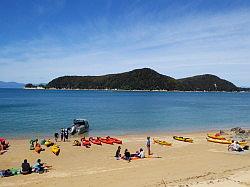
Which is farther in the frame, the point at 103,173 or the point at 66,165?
the point at 66,165

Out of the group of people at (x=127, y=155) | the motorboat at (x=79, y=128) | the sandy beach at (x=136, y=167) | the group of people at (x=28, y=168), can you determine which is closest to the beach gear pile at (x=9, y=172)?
the group of people at (x=28, y=168)

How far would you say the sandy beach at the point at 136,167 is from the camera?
19.3 meters

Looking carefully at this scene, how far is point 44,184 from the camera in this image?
1911 centimetres

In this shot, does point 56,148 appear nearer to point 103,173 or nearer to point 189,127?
point 103,173

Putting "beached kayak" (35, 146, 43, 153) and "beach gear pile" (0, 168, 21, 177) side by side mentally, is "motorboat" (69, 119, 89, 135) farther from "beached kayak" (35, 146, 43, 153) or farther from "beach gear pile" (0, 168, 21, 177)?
"beach gear pile" (0, 168, 21, 177)

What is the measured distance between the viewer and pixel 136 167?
76.7ft

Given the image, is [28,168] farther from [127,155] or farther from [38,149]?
[38,149]

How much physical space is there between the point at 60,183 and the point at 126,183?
11.8 feet

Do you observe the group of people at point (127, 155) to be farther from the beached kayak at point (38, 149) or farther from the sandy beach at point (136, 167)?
the beached kayak at point (38, 149)

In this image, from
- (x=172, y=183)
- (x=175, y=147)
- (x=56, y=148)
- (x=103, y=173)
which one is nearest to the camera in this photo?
(x=172, y=183)

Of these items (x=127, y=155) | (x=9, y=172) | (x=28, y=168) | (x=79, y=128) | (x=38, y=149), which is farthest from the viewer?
(x=79, y=128)

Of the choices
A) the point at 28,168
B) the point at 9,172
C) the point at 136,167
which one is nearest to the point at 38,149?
the point at 28,168

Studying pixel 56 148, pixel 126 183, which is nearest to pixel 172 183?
pixel 126 183

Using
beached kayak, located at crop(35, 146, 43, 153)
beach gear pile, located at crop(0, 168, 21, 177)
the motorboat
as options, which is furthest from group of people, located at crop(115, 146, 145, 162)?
the motorboat
